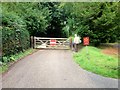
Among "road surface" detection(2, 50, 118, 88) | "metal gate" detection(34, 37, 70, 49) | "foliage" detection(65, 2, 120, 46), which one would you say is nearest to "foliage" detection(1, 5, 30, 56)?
"road surface" detection(2, 50, 118, 88)

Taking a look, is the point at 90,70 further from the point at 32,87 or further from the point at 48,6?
the point at 48,6

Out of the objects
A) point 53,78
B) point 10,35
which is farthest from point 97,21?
point 53,78

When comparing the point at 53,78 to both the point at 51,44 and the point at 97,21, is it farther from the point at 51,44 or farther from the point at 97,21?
the point at 51,44

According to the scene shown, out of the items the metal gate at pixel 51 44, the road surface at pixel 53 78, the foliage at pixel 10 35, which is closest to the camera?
the road surface at pixel 53 78

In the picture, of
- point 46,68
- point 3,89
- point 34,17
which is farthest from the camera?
point 34,17

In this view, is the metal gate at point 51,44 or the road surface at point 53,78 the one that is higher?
the metal gate at point 51,44

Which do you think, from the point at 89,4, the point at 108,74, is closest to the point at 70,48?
the point at 89,4

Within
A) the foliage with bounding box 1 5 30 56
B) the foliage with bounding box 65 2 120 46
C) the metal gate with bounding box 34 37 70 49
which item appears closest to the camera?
the foliage with bounding box 1 5 30 56

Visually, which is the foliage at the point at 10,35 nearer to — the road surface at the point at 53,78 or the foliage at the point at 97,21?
the road surface at the point at 53,78

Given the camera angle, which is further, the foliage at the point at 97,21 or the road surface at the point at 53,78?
the foliage at the point at 97,21

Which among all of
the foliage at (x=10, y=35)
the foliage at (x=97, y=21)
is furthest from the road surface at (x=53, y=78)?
the foliage at (x=97, y=21)

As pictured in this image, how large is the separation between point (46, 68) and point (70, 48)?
10.7m

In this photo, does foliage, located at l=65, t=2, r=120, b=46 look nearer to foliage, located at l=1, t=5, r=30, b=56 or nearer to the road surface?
foliage, located at l=1, t=5, r=30, b=56

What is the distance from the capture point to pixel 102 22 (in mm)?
20938
